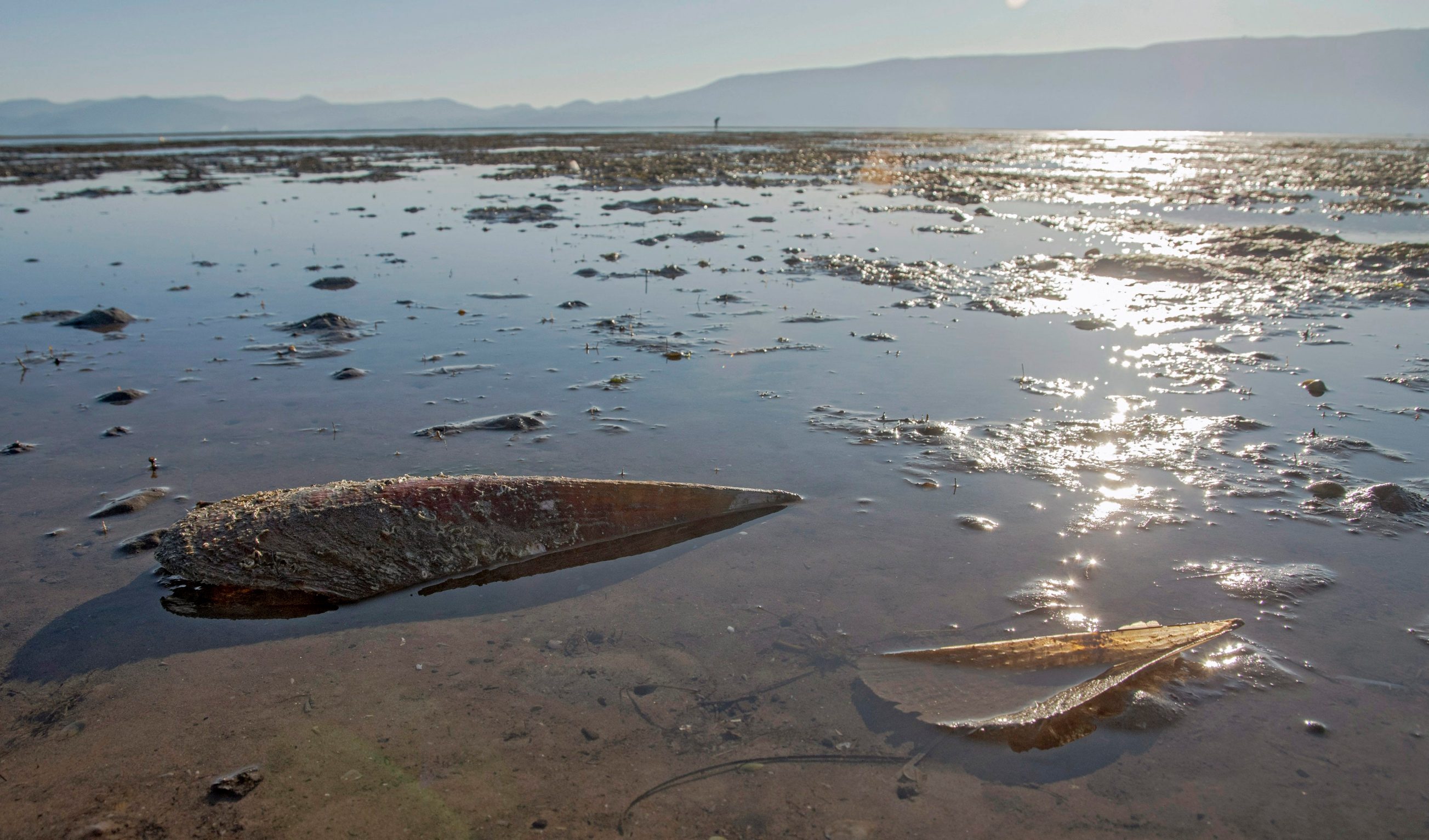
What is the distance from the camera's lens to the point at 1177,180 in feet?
89.4

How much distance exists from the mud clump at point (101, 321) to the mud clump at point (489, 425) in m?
5.51

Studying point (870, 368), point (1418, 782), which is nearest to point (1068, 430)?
point (870, 368)

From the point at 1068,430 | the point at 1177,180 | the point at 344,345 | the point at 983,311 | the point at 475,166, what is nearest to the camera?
the point at 1068,430

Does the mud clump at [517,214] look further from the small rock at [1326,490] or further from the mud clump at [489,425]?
the small rock at [1326,490]

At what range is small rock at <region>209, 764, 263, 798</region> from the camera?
2.57m

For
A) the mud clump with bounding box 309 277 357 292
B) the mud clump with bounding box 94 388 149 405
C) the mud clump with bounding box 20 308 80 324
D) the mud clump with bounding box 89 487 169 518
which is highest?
the mud clump with bounding box 309 277 357 292

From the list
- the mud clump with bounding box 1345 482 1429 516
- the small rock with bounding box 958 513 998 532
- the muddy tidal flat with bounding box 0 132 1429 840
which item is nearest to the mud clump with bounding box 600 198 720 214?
the muddy tidal flat with bounding box 0 132 1429 840

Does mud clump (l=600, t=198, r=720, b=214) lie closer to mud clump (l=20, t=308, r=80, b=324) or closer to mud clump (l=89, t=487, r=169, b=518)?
mud clump (l=20, t=308, r=80, b=324)

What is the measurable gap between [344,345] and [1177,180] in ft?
95.2

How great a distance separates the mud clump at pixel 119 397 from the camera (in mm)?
6309

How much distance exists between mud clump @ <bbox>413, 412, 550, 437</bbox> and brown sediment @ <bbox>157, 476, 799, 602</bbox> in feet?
4.68

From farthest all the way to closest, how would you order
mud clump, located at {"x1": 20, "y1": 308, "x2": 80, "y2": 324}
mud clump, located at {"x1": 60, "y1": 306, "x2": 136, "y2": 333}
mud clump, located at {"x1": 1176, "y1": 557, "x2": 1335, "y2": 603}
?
mud clump, located at {"x1": 20, "y1": 308, "x2": 80, "y2": 324} → mud clump, located at {"x1": 60, "y1": 306, "x2": 136, "y2": 333} → mud clump, located at {"x1": 1176, "y1": 557, "x2": 1335, "y2": 603}

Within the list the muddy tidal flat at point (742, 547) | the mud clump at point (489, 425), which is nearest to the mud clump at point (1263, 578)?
the muddy tidal flat at point (742, 547)

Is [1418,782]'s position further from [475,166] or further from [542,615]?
[475,166]
